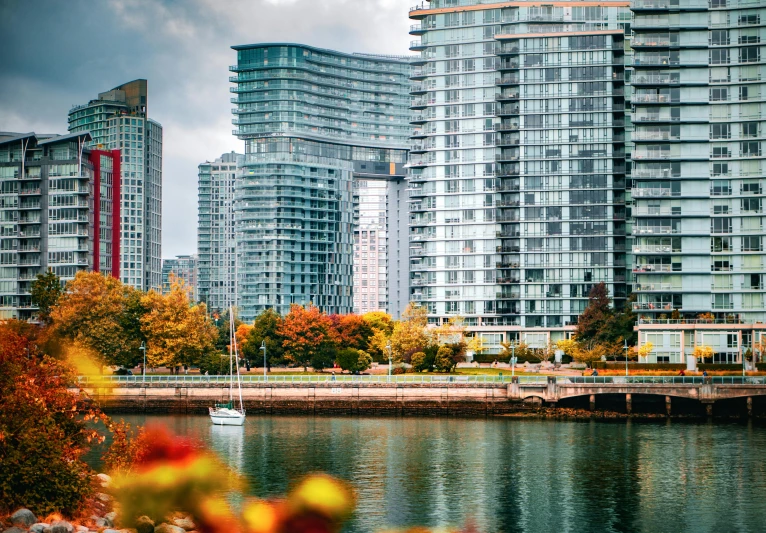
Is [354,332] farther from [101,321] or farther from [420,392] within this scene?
[420,392]

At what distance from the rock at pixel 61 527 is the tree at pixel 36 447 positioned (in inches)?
91.7

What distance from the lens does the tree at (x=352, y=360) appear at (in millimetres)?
152000

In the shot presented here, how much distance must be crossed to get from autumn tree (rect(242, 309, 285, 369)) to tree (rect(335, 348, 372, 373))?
14458mm

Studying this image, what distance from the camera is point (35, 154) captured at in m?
182

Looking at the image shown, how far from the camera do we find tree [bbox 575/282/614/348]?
534 ft

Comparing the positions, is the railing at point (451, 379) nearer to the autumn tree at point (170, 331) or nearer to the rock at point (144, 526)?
the autumn tree at point (170, 331)

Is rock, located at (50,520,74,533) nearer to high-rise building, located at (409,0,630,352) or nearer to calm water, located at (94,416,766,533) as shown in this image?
calm water, located at (94,416,766,533)

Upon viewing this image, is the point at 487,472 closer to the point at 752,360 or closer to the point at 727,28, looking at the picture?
the point at 752,360

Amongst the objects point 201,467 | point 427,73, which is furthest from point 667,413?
point 201,467

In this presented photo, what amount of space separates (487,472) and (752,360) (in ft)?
244

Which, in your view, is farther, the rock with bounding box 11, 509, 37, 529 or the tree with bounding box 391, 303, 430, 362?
the tree with bounding box 391, 303, 430, 362

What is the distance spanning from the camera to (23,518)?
52.0 metres

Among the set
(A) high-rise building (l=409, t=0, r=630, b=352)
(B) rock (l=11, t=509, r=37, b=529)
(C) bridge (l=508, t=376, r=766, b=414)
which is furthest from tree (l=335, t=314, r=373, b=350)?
(B) rock (l=11, t=509, r=37, b=529)

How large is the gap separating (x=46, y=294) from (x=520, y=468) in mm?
97185
